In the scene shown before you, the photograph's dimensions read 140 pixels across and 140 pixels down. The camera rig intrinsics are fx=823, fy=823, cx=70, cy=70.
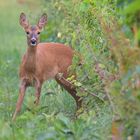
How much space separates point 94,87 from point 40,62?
7.97 ft

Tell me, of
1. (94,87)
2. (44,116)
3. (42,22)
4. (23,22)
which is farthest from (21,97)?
(44,116)

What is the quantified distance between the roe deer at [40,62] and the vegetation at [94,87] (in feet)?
0.64

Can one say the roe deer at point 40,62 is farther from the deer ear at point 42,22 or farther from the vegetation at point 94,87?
the vegetation at point 94,87

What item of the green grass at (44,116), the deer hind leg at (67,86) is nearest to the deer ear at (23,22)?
the green grass at (44,116)

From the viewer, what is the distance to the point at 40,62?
37.7 feet

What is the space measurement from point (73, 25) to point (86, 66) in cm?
223

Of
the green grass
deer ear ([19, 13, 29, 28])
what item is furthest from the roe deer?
the green grass

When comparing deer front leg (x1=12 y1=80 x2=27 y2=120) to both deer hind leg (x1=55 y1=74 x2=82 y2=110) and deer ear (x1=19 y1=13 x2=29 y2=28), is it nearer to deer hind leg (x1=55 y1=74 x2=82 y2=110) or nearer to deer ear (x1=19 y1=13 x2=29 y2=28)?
deer hind leg (x1=55 y1=74 x2=82 y2=110)

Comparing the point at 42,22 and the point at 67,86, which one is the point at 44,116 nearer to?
the point at 67,86

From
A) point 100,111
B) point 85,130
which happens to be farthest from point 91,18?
point 85,130

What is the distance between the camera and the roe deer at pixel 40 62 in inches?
437

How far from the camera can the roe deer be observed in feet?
36.4

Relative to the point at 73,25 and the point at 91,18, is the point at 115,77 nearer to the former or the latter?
the point at 91,18

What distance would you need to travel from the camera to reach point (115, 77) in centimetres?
794
